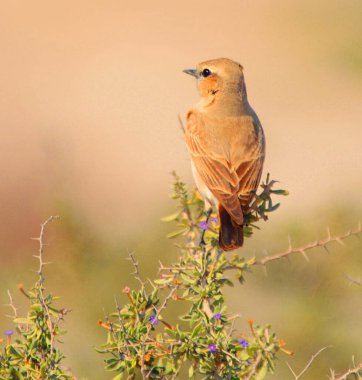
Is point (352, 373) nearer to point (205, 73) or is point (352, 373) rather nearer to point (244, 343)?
point (244, 343)

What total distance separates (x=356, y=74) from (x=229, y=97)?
201 cm

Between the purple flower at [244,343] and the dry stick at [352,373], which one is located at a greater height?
the purple flower at [244,343]

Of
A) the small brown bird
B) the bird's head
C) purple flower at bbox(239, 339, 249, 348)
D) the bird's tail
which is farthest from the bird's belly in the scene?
purple flower at bbox(239, 339, 249, 348)

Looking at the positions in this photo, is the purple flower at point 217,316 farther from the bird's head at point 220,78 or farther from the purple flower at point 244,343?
the bird's head at point 220,78

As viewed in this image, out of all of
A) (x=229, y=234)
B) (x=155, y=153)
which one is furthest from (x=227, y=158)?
(x=155, y=153)

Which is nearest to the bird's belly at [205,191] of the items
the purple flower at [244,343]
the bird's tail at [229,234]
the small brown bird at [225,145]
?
the small brown bird at [225,145]

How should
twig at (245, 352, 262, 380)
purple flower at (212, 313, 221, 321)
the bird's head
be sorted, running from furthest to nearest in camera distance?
the bird's head
purple flower at (212, 313, 221, 321)
twig at (245, 352, 262, 380)

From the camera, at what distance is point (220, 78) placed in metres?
5.95

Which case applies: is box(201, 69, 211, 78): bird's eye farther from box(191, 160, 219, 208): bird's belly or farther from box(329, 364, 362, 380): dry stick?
box(329, 364, 362, 380): dry stick

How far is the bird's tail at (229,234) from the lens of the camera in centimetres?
416

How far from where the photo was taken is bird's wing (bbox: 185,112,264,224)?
4910 millimetres

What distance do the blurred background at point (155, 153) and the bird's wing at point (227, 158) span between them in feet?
1.66

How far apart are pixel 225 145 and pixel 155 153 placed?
7.71 metres

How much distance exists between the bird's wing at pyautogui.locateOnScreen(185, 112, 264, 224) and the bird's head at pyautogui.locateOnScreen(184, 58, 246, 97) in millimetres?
276
